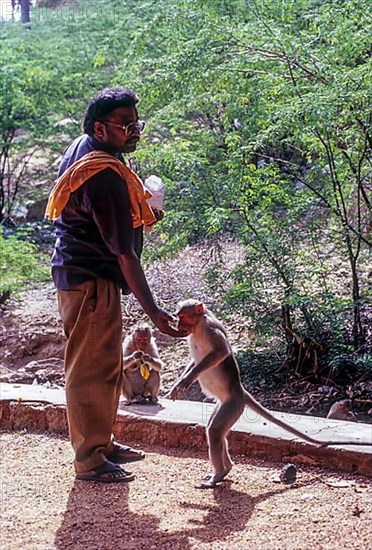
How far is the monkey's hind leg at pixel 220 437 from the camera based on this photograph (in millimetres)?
3969

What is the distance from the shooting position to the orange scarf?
3.70 meters

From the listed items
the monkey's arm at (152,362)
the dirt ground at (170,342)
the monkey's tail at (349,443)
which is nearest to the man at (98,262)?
the monkey's tail at (349,443)

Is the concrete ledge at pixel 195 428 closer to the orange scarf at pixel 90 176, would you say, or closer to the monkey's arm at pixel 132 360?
the monkey's arm at pixel 132 360

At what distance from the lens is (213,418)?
13.2 ft

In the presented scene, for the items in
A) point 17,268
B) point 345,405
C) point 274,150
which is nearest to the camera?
point 345,405

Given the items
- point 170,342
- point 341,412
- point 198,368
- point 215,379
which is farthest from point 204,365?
point 170,342

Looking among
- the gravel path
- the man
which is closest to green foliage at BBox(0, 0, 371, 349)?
the man

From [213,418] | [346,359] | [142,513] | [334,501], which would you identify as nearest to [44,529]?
[142,513]

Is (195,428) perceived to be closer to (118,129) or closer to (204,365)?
(204,365)

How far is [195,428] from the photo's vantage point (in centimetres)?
459

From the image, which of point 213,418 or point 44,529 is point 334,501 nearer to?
point 213,418

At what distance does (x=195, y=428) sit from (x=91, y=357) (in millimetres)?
958

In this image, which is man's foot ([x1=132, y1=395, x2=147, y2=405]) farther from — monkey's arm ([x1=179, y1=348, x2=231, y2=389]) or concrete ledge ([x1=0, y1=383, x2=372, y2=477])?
monkey's arm ([x1=179, y1=348, x2=231, y2=389])

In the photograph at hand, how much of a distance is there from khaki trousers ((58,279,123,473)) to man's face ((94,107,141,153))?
65 centimetres
